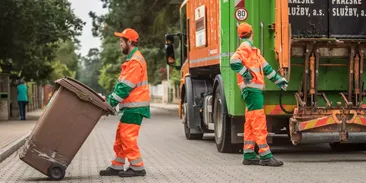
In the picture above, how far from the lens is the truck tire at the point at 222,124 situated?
499 inches

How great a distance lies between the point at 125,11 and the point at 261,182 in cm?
2792

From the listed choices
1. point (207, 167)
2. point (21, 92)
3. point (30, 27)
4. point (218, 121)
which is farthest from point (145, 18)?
point (207, 167)

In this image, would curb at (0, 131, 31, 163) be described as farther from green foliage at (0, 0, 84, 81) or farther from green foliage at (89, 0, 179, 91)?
green foliage at (89, 0, 179, 91)

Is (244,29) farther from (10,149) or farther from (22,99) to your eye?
(22,99)

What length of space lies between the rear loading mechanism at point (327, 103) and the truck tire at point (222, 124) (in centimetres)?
146

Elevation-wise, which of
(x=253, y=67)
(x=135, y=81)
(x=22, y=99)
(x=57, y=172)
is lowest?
(x=57, y=172)

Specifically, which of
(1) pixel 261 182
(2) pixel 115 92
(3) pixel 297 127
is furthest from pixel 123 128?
(3) pixel 297 127

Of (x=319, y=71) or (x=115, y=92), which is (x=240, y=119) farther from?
(x=115, y=92)

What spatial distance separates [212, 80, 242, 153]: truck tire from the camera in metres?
12.7

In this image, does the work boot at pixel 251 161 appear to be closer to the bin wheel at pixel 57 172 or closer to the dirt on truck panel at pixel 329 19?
the dirt on truck panel at pixel 329 19

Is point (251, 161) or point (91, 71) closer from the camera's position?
point (251, 161)

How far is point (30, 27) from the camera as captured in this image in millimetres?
28109

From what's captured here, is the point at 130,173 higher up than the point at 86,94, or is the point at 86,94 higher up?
the point at 86,94

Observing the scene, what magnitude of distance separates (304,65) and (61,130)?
4.14 m
